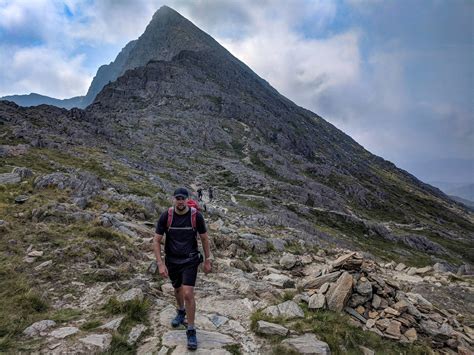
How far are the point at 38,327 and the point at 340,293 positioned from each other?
866cm

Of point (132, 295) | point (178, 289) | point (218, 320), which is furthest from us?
point (132, 295)

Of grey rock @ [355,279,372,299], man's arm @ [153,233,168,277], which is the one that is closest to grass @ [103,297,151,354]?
man's arm @ [153,233,168,277]

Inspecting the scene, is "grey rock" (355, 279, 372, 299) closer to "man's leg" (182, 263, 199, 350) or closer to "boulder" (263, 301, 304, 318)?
"boulder" (263, 301, 304, 318)

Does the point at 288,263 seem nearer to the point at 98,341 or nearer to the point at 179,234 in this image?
the point at 179,234

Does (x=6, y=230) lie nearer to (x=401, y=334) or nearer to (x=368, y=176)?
(x=401, y=334)

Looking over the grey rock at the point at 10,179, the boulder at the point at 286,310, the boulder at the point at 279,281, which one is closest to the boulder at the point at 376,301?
the boulder at the point at 286,310

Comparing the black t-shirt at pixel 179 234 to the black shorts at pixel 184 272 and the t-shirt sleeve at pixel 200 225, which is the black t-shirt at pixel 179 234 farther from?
the black shorts at pixel 184 272

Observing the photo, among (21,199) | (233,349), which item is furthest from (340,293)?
(21,199)

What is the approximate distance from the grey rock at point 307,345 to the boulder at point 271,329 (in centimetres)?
28

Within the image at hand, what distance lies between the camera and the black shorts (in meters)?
7.75

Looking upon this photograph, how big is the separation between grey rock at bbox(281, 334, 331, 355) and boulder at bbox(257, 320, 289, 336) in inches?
11.2

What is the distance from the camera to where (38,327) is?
798 centimetres

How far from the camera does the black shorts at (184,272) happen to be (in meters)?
7.75

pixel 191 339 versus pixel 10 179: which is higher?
pixel 10 179
